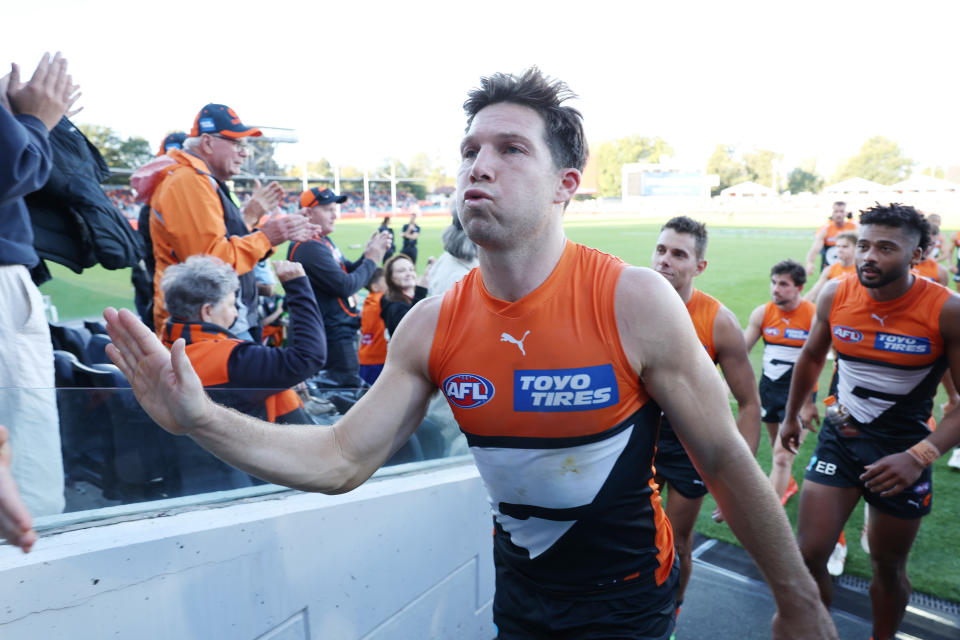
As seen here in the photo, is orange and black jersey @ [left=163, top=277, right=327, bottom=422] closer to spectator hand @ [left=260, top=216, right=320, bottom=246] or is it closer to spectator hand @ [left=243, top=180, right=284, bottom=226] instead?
spectator hand @ [left=260, top=216, right=320, bottom=246]

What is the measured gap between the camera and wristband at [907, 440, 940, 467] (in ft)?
9.63

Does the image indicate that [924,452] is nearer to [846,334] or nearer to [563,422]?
[846,334]

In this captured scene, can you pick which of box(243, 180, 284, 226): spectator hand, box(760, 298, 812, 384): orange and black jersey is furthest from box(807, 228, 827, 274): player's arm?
box(243, 180, 284, 226): spectator hand

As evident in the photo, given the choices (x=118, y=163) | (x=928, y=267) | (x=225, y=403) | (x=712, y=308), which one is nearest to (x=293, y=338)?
(x=225, y=403)

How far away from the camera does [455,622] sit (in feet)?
9.13

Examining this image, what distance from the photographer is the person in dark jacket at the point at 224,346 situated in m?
2.65

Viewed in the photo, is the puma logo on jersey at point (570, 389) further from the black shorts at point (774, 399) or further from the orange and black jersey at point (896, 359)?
the black shorts at point (774, 399)

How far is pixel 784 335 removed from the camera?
5465mm

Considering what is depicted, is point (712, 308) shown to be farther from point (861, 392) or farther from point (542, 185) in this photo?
point (542, 185)

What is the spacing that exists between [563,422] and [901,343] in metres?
2.52

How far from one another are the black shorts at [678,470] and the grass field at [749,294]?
1.13m

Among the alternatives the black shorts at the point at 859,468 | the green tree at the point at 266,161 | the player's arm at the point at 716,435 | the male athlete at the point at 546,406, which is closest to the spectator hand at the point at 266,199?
the male athlete at the point at 546,406

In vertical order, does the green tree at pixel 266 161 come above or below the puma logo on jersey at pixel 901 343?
above

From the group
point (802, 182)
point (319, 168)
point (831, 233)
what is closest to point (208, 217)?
point (831, 233)
